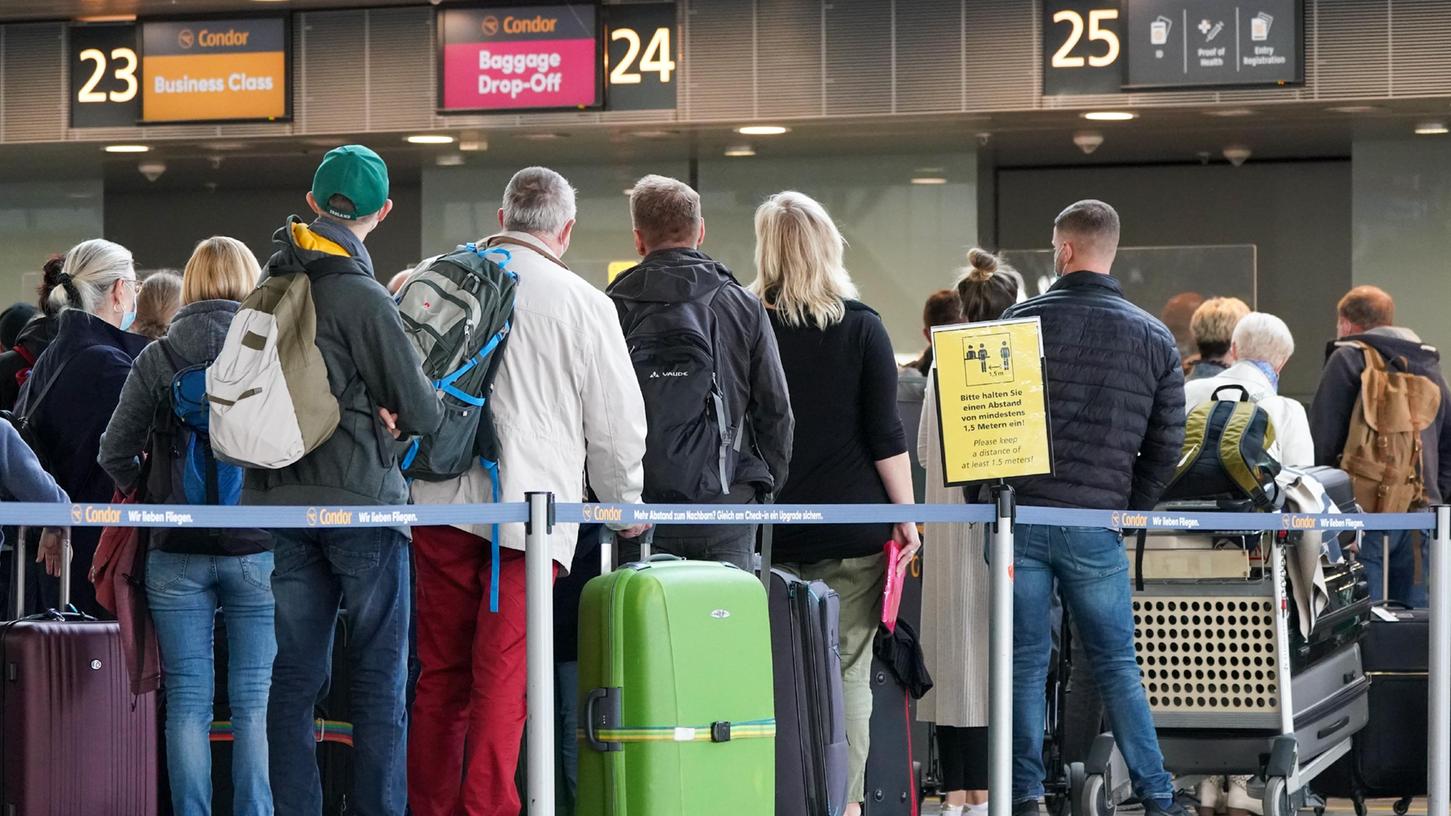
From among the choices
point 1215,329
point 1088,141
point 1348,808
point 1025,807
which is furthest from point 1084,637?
point 1088,141

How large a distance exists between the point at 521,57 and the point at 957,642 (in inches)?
194

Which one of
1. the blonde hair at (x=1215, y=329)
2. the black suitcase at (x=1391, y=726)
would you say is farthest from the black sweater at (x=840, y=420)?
the blonde hair at (x=1215, y=329)

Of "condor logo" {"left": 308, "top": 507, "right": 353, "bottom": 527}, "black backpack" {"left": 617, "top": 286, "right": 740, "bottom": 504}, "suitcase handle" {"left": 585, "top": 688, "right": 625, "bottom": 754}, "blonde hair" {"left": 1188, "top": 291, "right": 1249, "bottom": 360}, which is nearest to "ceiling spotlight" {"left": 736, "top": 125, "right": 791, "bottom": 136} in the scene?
"blonde hair" {"left": 1188, "top": 291, "right": 1249, "bottom": 360}

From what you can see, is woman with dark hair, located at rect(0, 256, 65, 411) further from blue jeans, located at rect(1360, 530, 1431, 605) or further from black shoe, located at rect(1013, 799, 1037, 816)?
blue jeans, located at rect(1360, 530, 1431, 605)

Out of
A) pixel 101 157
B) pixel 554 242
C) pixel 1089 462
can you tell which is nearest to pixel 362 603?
pixel 554 242

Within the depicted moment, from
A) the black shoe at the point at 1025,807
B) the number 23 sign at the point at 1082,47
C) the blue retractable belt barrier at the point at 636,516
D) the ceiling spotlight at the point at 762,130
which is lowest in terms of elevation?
the black shoe at the point at 1025,807

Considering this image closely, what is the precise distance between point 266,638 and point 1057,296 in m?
2.30

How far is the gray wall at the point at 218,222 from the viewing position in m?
13.8

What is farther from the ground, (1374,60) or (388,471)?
(1374,60)

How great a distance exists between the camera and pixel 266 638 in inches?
186

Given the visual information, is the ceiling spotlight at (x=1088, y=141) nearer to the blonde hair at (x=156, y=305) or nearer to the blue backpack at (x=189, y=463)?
the blonde hair at (x=156, y=305)

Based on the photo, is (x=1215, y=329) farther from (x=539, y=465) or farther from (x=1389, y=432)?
(x=539, y=465)

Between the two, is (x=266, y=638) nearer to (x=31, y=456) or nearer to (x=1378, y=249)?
(x=31, y=456)

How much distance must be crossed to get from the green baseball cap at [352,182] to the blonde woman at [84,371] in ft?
4.57
